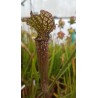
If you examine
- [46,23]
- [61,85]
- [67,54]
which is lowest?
[61,85]

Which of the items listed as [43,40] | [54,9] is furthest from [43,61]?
[54,9]

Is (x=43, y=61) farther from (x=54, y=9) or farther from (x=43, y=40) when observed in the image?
(x=54, y=9)

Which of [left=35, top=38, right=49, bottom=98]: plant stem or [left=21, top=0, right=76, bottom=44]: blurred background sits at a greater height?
[left=21, top=0, right=76, bottom=44]: blurred background

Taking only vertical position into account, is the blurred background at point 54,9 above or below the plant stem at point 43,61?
above

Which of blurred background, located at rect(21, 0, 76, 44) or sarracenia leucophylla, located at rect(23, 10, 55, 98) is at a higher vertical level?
blurred background, located at rect(21, 0, 76, 44)

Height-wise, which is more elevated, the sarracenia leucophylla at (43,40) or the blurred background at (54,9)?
the blurred background at (54,9)
